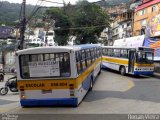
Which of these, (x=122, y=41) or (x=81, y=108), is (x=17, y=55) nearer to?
(x=81, y=108)

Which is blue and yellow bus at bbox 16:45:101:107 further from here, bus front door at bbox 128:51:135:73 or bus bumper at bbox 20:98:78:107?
bus front door at bbox 128:51:135:73

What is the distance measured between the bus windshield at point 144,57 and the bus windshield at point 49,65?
14.6 metres

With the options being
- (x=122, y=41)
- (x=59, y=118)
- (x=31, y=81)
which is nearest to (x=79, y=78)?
(x=31, y=81)

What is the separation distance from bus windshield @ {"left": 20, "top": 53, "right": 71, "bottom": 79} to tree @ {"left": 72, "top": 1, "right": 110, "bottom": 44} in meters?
53.3

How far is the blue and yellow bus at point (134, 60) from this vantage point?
1083 inches

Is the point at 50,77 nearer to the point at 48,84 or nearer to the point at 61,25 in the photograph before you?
the point at 48,84

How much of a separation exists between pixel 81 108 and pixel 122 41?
3422cm

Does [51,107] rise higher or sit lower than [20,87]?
lower

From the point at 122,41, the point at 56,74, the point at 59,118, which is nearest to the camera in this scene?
the point at 59,118

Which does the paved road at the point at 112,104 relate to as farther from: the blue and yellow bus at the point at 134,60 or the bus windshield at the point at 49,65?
the blue and yellow bus at the point at 134,60

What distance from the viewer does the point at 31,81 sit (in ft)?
45.4

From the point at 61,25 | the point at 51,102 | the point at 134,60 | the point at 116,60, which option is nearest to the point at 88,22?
the point at 61,25

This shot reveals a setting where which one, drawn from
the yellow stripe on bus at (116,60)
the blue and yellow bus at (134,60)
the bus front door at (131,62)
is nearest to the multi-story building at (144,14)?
the yellow stripe on bus at (116,60)

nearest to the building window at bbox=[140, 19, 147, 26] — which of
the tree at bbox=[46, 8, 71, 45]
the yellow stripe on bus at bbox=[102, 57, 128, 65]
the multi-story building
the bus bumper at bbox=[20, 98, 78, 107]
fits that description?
the multi-story building
